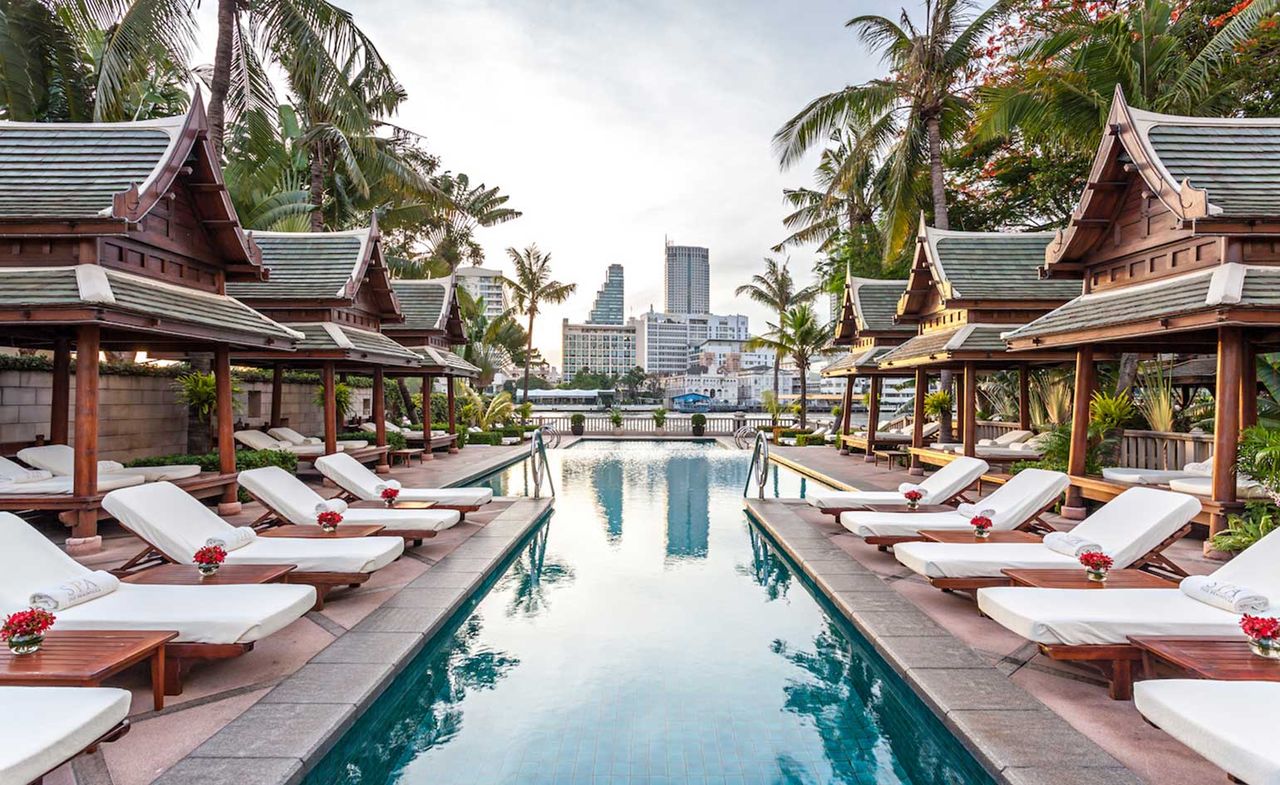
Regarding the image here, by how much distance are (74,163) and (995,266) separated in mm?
14889

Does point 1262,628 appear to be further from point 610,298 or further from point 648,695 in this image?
point 610,298

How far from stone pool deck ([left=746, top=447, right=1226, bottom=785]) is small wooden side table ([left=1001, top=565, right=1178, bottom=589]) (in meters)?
0.43

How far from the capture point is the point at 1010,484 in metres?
7.96

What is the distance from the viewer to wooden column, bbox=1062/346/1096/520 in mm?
9461

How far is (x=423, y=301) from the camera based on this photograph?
20344mm

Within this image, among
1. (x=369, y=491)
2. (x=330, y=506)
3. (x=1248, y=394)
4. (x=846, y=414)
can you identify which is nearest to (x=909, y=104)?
(x=846, y=414)

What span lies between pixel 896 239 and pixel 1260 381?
9207mm

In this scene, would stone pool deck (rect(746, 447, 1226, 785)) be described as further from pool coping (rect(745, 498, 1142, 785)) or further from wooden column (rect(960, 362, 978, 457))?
wooden column (rect(960, 362, 978, 457))

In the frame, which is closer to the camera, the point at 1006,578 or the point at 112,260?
the point at 1006,578

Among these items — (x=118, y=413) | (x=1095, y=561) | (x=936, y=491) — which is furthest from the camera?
(x=118, y=413)

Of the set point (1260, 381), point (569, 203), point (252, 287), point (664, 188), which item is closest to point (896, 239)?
point (664, 188)

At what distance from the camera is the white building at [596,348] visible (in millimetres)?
133750

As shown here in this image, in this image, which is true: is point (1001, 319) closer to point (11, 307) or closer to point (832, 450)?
point (832, 450)

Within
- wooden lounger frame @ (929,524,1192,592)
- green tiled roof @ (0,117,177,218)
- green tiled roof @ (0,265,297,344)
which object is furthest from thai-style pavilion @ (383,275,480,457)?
wooden lounger frame @ (929,524,1192,592)
